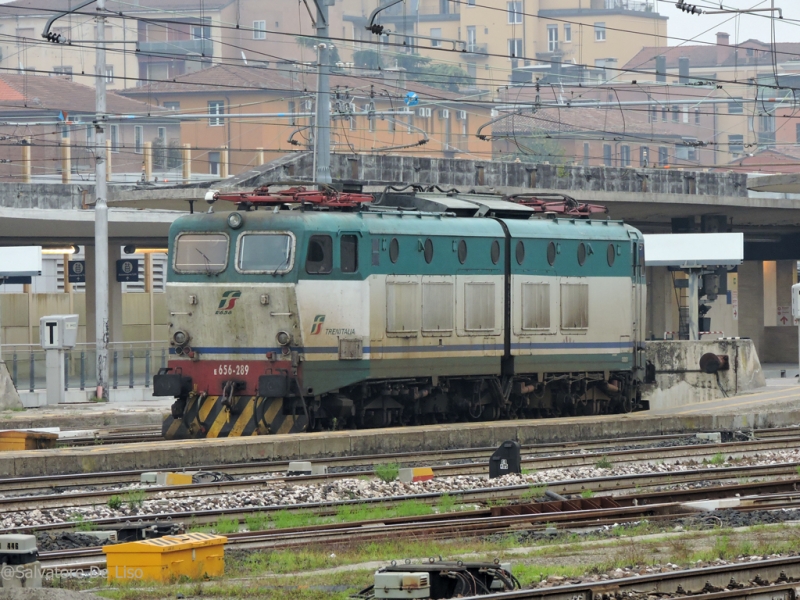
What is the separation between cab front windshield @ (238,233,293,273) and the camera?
20250 mm

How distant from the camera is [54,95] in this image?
87.5 metres

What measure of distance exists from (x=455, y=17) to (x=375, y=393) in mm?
110764

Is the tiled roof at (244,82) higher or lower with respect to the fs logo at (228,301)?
higher

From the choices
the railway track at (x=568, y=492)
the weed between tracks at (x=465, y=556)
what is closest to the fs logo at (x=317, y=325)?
the railway track at (x=568, y=492)

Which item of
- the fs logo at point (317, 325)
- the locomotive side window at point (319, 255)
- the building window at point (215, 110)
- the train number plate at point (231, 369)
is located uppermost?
the building window at point (215, 110)

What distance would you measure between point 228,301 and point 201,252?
93 centimetres

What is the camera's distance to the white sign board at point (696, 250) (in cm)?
3120

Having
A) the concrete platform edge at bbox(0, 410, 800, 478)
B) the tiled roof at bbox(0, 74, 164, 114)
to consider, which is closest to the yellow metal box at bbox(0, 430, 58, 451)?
the concrete platform edge at bbox(0, 410, 800, 478)

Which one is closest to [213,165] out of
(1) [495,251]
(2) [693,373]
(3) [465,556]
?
(2) [693,373]

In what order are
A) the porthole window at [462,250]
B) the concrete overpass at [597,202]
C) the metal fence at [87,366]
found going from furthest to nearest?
the concrete overpass at [597,202] < the metal fence at [87,366] < the porthole window at [462,250]

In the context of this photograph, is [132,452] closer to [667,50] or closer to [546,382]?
[546,382]

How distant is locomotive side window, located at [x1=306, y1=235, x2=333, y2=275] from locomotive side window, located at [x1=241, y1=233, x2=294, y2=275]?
0.27m

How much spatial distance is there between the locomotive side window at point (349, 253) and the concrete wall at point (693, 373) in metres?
11.4

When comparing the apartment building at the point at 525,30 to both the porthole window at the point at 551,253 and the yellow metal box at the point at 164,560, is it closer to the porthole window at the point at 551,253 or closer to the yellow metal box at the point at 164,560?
the porthole window at the point at 551,253
